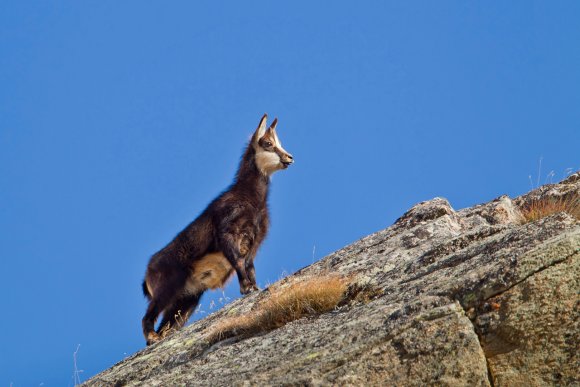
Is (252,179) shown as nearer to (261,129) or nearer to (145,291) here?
(261,129)

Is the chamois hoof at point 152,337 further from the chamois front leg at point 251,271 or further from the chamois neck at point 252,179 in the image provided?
the chamois neck at point 252,179

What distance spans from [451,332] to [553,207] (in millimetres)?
3340

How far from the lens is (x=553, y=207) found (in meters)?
8.44

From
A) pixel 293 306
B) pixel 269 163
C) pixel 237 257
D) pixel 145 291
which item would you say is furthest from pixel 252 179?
pixel 293 306

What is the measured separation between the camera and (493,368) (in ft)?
18.3

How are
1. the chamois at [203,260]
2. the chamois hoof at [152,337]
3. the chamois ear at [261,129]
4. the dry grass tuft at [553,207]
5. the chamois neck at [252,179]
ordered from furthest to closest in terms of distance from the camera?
the chamois ear at [261,129], the chamois neck at [252,179], the chamois at [203,260], the chamois hoof at [152,337], the dry grass tuft at [553,207]

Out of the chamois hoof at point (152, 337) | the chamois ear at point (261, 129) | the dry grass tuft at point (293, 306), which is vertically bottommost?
the dry grass tuft at point (293, 306)

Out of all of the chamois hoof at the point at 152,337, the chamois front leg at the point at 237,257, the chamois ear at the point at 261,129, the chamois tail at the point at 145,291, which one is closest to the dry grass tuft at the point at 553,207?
the chamois front leg at the point at 237,257

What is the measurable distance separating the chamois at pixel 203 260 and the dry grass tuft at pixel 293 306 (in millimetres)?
4032

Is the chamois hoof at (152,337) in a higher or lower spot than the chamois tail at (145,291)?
lower

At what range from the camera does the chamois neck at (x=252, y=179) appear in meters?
12.8

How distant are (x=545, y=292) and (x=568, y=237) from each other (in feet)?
1.46

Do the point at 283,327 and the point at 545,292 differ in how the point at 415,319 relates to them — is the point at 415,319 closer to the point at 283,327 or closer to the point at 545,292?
the point at 545,292

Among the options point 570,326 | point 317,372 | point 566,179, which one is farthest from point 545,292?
point 566,179
